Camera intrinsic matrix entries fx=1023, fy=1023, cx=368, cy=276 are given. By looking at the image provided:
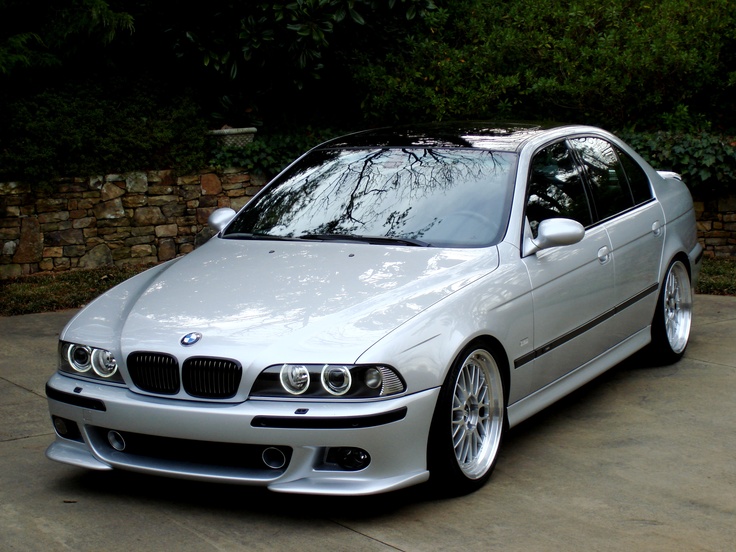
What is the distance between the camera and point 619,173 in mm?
6492

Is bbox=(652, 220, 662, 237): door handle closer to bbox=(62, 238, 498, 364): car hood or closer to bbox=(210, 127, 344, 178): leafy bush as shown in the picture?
bbox=(62, 238, 498, 364): car hood

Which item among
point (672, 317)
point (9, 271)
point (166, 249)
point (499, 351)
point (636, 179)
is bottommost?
point (166, 249)

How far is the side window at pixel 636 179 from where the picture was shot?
657 cm

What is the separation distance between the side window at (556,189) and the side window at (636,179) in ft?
2.30

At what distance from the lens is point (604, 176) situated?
20.7ft

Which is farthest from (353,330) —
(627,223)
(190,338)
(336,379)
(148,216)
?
(148,216)

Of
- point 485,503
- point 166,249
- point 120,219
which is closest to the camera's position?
point 485,503

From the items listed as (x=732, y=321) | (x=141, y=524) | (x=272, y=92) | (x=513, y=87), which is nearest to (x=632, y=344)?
(x=732, y=321)

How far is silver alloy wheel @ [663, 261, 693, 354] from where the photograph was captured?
6832mm

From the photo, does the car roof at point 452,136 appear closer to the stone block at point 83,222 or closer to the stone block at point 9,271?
the stone block at point 83,222

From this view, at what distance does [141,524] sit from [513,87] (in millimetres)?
8969

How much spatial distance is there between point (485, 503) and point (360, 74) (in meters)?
8.40

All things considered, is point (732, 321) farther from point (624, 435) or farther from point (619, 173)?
point (624, 435)

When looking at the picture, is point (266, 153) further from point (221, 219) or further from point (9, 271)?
point (221, 219)
